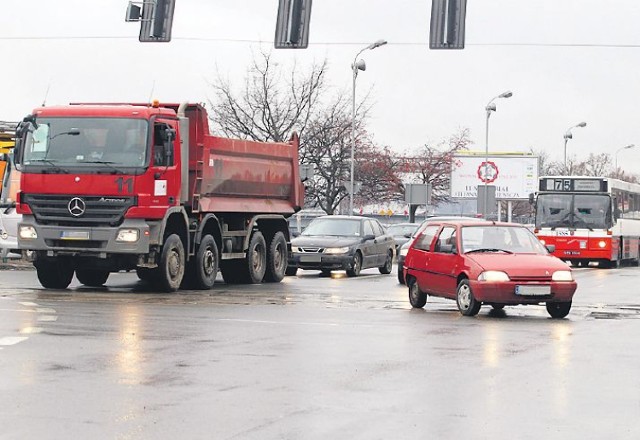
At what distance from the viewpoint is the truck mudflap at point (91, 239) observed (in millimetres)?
22906

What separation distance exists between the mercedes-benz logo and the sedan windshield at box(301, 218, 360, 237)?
11471 mm

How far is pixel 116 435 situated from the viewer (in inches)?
337

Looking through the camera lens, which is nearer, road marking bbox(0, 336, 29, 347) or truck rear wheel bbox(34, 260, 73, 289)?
road marking bbox(0, 336, 29, 347)

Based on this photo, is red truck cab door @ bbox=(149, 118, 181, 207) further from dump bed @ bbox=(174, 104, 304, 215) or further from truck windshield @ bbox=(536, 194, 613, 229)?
truck windshield @ bbox=(536, 194, 613, 229)

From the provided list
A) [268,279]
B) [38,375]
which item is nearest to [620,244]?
[268,279]

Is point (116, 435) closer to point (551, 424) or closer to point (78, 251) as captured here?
point (551, 424)

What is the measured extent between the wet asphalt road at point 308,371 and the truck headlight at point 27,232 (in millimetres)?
2090

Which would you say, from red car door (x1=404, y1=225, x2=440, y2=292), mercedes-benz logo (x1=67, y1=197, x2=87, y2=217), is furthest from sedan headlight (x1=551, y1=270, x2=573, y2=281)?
mercedes-benz logo (x1=67, y1=197, x2=87, y2=217)

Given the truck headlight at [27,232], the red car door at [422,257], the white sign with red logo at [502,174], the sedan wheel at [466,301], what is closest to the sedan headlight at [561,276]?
the sedan wheel at [466,301]

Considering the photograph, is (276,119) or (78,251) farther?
(276,119)

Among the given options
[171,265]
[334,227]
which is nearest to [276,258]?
[334,227]

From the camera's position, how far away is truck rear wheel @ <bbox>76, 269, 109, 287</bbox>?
1048 inches

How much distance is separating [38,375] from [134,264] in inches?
458

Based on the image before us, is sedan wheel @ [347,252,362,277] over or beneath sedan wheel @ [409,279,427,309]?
over
